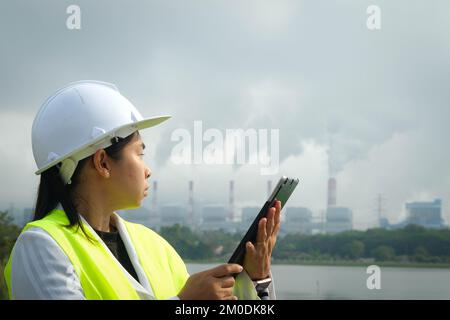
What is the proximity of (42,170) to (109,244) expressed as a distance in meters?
0.40

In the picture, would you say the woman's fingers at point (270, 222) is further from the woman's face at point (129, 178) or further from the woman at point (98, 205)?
the woman's face at point (129, 178)

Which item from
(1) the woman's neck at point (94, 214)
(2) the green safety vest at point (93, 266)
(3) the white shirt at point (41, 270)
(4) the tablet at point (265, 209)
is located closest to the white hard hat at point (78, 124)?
(1) the woman's neck at point (94, 214)

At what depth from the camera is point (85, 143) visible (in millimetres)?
2756

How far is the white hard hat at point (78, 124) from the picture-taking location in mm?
2771

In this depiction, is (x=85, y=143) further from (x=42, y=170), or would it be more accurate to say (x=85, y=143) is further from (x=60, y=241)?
(x=60, y=241)

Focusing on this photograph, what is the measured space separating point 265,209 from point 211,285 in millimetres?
370

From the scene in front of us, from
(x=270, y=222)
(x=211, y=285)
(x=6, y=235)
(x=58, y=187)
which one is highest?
(x=58, y=187)

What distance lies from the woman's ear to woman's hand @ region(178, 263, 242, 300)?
0.56 metres

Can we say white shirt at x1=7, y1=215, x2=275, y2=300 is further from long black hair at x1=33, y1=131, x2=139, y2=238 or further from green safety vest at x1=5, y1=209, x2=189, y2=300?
long black hair at x1=33, y1=131, x2=139, y2=238

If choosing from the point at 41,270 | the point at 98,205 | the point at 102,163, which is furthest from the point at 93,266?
the point at 102,163

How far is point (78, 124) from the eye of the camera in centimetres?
278

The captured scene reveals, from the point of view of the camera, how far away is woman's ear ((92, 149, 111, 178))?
2.78 meters

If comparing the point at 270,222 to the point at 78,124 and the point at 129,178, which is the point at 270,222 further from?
the point at 78,124
